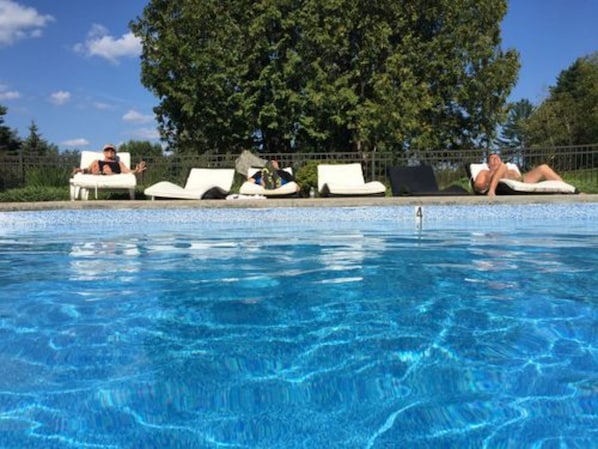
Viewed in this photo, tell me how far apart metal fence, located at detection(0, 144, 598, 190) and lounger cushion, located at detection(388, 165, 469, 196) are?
267 cm

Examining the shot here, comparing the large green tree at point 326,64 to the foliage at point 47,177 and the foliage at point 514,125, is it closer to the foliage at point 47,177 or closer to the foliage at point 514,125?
the foliage at point 47,177

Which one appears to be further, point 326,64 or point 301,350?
point 326,64

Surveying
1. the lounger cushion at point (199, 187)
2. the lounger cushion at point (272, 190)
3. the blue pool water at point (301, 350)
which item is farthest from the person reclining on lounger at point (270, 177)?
the blue pool water at point (301, 350)

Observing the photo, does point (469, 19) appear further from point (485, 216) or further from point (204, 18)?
point (485, 216)

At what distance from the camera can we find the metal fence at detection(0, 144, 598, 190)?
13359 mm

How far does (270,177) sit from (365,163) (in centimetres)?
564

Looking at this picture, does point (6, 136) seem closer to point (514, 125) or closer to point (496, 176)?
point (496, 176)

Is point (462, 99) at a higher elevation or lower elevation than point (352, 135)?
higher

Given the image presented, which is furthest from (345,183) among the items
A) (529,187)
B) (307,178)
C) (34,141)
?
(34,141)

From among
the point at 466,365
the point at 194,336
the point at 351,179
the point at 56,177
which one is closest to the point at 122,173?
the point at 56,177

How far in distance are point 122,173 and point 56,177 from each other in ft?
9.84

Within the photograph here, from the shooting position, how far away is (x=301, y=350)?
2439mm

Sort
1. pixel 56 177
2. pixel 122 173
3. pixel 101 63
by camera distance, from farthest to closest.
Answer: pixel 101 63, pixel 56 177, pixel 122 173

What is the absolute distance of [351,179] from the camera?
37.7 feet
